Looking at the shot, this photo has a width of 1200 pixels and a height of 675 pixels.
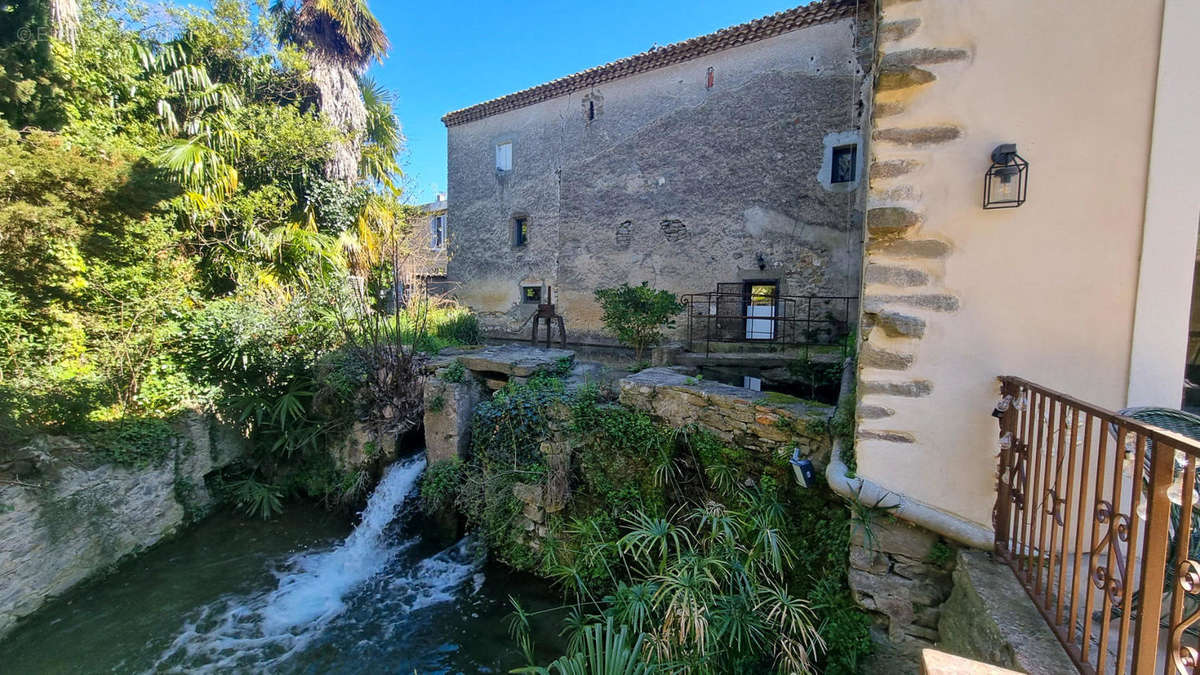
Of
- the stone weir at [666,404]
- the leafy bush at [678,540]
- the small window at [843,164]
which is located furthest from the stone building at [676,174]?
the leafy bush at [678,540]

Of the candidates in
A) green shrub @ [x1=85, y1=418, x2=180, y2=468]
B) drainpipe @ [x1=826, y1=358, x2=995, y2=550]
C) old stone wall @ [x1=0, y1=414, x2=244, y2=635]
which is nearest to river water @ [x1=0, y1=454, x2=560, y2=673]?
old stone wall @ [x1=0, y1=414, x2=244, y2=635]

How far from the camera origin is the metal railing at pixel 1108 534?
123 cm

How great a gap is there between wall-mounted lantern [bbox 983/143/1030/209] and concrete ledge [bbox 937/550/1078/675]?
1855mm

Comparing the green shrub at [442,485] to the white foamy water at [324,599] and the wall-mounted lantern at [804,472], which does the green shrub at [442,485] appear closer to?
the white foamy water at [324,599]

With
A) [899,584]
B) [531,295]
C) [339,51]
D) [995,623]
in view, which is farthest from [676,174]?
[995,623]

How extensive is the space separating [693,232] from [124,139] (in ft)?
35.2

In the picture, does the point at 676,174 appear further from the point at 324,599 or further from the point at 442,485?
the point at 324,599

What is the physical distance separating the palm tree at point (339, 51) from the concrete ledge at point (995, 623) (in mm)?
11476

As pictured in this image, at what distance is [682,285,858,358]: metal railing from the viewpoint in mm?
9195

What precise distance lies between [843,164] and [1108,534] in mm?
9653

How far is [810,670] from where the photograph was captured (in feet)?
9.66

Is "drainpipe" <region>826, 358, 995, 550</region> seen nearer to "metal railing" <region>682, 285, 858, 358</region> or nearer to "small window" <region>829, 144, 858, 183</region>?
"metal railing" <region>682, 285, 858, 358</region>

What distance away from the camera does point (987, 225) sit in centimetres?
241

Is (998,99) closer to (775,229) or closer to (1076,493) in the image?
(1076,493)
